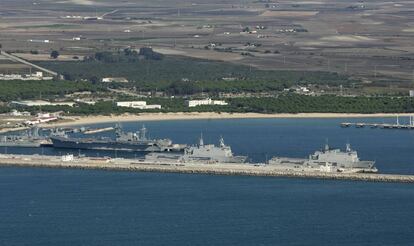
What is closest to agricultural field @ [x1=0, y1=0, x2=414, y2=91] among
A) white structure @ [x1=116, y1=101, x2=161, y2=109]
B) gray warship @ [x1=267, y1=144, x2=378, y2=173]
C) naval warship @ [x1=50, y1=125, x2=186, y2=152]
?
white structure @ [x1=116, y1=101, x2=161, y2=109]

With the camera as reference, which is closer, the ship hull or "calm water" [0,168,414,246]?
"calm water" [0,168,414,246]

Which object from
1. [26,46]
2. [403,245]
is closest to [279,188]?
[403,245]

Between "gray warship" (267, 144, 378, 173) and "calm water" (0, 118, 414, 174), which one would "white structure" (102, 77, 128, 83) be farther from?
"gray warship" (267, 144, 378, 173)

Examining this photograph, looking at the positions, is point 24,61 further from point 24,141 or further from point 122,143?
point 122,143

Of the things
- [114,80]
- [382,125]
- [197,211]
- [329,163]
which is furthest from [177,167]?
[114,80]

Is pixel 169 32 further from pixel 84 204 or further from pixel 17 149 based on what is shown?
pixel 84 204

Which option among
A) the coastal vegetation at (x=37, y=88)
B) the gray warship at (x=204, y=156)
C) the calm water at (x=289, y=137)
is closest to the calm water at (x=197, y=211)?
the gray warship at (x=204, y=156)
